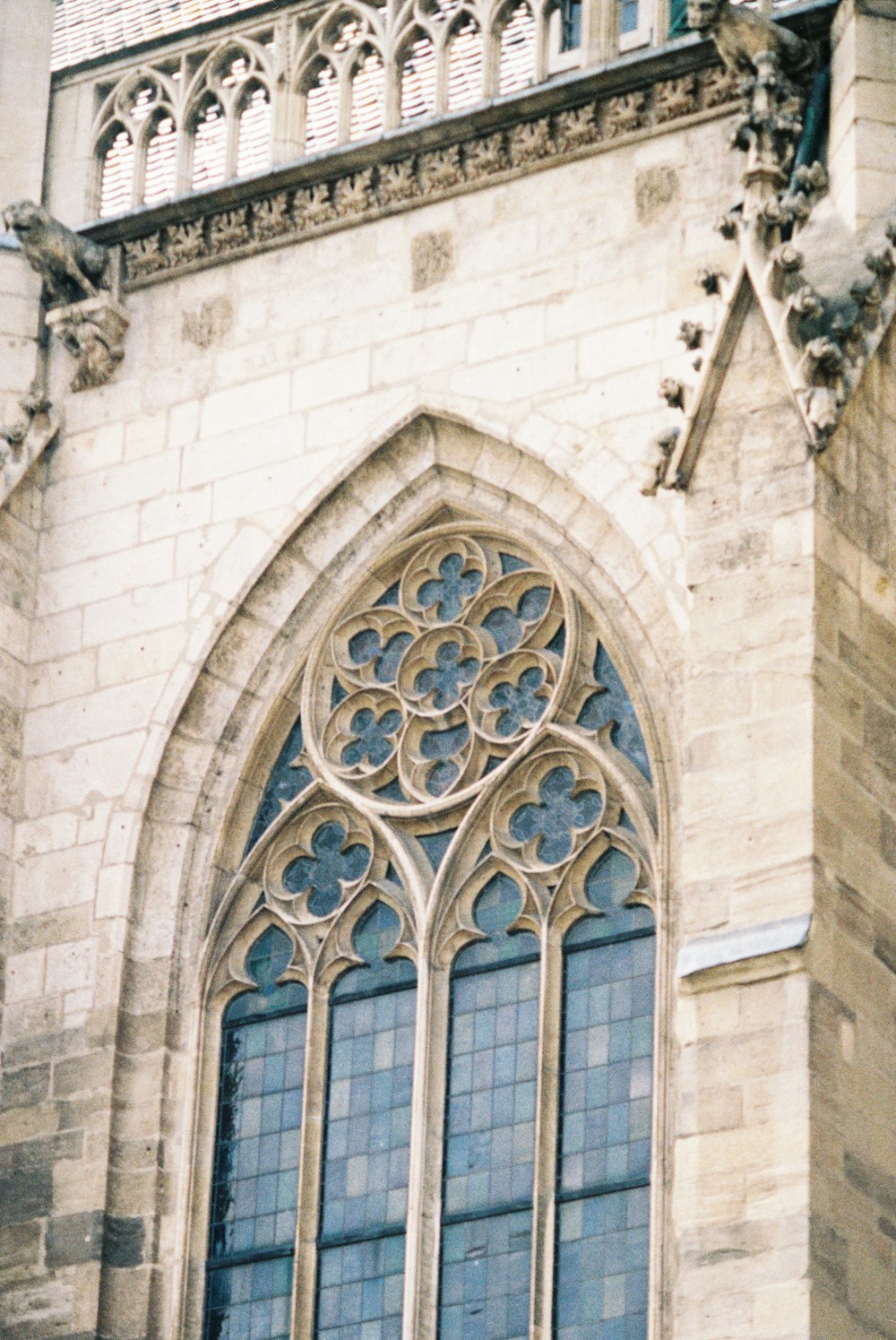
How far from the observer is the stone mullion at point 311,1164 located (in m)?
19.4

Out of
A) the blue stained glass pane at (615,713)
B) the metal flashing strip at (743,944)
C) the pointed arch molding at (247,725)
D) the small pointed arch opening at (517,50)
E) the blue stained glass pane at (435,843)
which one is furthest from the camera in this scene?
the small pointed arch opening at (517,50)

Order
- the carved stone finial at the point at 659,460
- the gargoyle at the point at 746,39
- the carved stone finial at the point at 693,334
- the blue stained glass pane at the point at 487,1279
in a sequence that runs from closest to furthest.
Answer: the carved stone finial at the point at 659,460
the carved stone finial at the point at 693,334
the blue stained glass pane at the point at 487,1279
the gargoyle at the point at 746,39

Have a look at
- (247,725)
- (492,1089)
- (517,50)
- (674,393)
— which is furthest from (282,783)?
(517,50)

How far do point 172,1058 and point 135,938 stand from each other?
24.1 inches

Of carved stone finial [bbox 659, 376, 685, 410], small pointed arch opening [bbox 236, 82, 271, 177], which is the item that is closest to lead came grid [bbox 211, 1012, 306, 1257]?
carved stone finial [bbox 659, 376, 685, 410]

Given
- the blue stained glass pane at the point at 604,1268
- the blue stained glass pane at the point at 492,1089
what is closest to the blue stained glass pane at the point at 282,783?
the blue stained glass pane at the point at 492,1089

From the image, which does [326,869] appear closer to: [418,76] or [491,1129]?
[491,1129]

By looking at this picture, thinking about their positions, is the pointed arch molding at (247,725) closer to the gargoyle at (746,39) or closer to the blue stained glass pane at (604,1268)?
the blue stained glass pane at (604,1268)

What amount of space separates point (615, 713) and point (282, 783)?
1.68 metres

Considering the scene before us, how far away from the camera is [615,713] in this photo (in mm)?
20000

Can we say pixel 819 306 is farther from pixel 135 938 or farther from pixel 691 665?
pixel 135 938

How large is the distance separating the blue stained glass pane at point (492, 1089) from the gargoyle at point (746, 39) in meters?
4.13

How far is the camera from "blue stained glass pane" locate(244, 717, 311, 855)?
2064cm

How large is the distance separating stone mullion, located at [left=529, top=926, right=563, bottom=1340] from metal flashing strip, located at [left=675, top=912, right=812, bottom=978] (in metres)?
2.12
